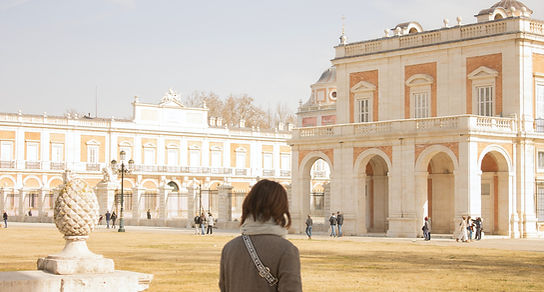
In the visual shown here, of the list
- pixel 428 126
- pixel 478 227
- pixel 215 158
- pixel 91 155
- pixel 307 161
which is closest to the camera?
pixel 478 227

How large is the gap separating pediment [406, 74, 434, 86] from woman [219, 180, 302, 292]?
37710 mm

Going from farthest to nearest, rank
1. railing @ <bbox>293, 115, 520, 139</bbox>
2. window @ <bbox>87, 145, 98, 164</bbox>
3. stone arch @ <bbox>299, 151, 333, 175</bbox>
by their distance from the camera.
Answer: window @ <bbox>87, 145, 98, 164</bbox>, stone arch @ <bbox>299, 151, 333, 175</bbox>, railing @ <bbox>293, 115, 520, 139</bbox>

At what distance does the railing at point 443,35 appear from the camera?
39469mm

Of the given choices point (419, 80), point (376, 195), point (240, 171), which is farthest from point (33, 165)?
point (419, 80)

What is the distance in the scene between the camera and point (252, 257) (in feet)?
19.3

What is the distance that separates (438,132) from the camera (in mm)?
38188

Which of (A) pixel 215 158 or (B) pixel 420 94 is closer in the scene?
(B) pixel 420 94

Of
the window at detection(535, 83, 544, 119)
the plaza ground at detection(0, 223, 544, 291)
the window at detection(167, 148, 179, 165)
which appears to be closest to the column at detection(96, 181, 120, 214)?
the window at detection(167, 148, 179, 165)

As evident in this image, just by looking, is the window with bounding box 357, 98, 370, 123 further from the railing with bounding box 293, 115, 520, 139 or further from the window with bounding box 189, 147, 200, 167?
the window with bounding box 189, 147, 200, 167

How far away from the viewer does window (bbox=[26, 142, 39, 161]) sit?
74.3m

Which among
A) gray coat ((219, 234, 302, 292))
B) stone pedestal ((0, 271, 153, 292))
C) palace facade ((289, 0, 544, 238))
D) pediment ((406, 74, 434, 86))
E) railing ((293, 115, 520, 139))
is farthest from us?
pediment ((406, 74, 434, 86))

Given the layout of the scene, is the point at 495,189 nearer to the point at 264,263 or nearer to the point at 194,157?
the point at 264,263

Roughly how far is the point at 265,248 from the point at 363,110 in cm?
4018

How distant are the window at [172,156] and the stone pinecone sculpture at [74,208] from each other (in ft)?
223
